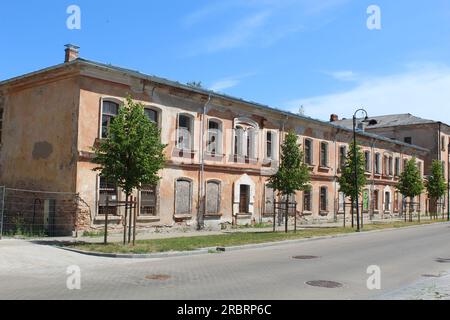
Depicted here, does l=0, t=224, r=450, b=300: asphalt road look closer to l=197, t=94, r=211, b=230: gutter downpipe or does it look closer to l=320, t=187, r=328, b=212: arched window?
l=197, t=94, r=211, b=230: gutter downpipe

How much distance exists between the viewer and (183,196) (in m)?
24.4

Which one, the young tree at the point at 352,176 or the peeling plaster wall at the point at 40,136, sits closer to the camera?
the peeling plaster wall at the point at 40,136

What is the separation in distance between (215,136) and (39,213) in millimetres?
10360

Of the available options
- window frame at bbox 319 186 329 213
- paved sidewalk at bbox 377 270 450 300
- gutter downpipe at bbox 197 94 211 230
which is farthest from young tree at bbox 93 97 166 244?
window frame at bbox 319 186 329 213

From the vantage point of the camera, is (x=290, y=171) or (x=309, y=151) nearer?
(x=290, y=171)

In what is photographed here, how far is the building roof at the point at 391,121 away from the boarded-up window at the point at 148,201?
1579 inches

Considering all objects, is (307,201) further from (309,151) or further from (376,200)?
(376,200)

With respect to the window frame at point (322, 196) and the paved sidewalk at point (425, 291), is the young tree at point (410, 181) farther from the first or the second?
the paved sidewalk at point (425, 291)

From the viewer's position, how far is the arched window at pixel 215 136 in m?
26.5

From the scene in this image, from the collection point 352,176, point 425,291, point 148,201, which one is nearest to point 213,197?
point 148,201

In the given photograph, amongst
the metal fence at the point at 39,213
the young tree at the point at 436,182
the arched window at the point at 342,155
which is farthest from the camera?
the young tree at the point at 436,182

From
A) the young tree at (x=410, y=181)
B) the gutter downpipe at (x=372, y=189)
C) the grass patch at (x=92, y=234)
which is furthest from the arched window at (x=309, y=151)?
the grass patch at (x=92, y=234)

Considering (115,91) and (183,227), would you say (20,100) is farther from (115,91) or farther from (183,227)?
(183,227)
